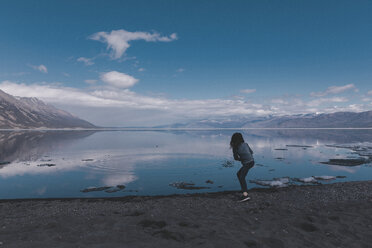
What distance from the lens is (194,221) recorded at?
32.3ft

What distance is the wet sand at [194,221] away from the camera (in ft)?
25.7

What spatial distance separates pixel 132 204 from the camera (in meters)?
12.9

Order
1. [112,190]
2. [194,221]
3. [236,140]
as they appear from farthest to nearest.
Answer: [112,190]
[236,140]
[194,221]

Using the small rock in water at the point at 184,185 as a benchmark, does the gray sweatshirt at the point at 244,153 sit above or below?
above

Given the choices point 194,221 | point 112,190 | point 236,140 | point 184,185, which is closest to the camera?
point 194,221

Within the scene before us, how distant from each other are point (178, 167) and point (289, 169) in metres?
13.0

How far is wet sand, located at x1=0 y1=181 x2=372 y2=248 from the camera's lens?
7.85 meters

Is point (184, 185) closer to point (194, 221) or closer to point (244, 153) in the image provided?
point (244, 153)

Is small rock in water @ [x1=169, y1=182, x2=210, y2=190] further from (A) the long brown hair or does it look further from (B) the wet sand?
(A) the long brown hair

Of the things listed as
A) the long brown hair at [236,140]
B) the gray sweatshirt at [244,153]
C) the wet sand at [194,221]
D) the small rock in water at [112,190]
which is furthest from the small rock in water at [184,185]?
the long brown hair at [236,140]

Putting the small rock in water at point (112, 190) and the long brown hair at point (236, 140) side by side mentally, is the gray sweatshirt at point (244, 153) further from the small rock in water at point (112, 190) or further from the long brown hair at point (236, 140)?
the small rock in water at point (112, 190)

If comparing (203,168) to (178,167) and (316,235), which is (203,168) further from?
(316,235)

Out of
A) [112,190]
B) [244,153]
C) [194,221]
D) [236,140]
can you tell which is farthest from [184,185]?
[194,221]

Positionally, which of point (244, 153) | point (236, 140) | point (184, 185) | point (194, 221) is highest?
point (236, 140)
